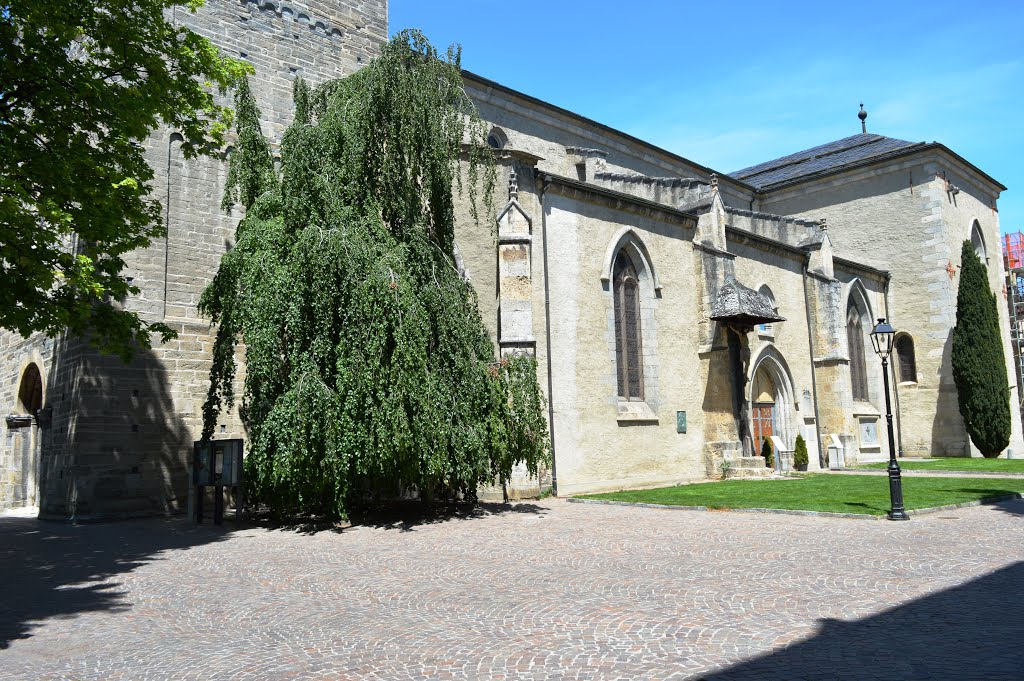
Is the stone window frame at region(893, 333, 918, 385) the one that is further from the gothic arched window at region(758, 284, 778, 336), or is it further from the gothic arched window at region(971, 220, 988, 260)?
the gothic arched window at region(758, 284, 778, 336)

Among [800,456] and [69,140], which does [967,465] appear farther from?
[69,140]

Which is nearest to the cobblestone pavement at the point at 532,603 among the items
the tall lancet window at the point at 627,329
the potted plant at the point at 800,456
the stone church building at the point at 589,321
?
the stone church building at the point at 589,321

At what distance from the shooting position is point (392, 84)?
12.8 metres

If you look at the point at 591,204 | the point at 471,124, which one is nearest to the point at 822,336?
the point at 591,204

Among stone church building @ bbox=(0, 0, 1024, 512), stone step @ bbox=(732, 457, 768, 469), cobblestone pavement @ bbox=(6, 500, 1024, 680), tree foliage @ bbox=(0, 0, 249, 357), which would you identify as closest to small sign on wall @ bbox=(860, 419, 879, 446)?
stone church building @ bbox=(0, 0, 1024, 512)

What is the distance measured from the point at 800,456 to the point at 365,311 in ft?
52.0

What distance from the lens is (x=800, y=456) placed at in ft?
71.7

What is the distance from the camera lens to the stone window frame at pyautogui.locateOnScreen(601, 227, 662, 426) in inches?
678

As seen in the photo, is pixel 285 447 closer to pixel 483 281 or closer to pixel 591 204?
pixel 483 281

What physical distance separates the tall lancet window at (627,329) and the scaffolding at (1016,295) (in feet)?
100

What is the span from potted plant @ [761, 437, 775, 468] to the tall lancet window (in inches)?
213

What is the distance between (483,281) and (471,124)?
329cm

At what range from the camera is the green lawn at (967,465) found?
68.4 ft

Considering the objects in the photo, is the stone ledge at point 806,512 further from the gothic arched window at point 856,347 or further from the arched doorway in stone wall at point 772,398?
the gothic arched window at point 856,347
